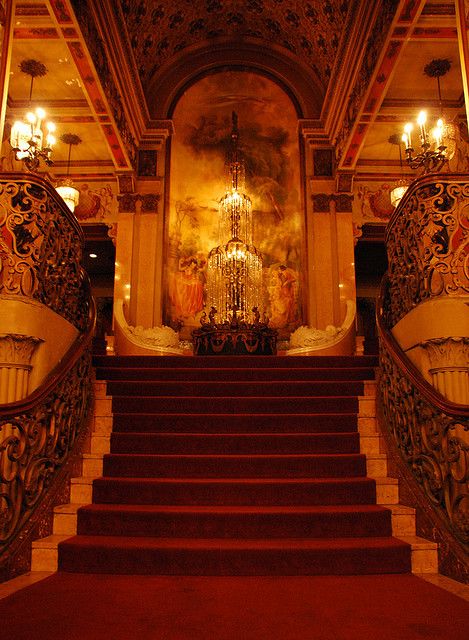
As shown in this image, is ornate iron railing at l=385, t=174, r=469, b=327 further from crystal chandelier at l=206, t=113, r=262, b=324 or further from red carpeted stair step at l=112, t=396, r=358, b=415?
crystal chandelier at l=206, t=113, r=262, b=324

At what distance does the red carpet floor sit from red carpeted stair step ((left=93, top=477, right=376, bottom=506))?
70 cm

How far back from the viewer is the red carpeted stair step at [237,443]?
4.26 meters

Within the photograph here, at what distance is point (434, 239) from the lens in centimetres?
405

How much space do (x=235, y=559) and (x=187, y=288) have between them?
799cm

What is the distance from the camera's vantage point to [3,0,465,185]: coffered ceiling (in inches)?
299

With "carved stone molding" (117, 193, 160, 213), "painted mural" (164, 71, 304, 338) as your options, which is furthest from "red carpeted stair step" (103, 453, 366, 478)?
"carved stone molding" (117, 193, 160, 213)

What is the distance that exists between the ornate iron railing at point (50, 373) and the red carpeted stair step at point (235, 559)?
408mm

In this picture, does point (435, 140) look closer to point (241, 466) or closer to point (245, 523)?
point (241, 466)

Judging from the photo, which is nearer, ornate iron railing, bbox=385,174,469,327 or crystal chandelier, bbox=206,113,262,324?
ornate iron railing, bbox=385,174,469,327

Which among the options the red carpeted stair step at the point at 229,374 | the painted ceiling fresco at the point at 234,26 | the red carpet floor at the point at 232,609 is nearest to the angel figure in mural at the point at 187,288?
the painted ceiling fresco at the point at 234,26

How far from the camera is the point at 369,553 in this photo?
3.20 metres

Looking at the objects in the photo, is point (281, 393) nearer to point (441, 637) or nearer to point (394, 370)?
point (394, 370)

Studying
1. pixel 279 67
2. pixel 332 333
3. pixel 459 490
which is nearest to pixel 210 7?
pixel 279 67

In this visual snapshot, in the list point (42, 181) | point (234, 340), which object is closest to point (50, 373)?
point (42, 181)
